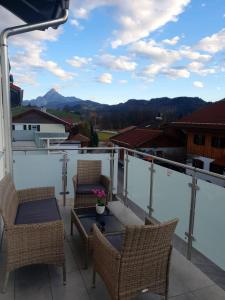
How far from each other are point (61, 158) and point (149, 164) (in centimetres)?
168

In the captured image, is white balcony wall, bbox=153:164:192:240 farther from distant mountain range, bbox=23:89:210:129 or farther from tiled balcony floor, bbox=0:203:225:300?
distant mountain range, bbox=23:89:210:129

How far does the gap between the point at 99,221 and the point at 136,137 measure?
23.1m

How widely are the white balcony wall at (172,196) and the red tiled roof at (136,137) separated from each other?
20.2 metres

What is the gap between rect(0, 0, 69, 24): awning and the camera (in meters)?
3.63

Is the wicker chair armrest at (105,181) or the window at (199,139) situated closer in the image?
the wicker chair armrest at (105,181)

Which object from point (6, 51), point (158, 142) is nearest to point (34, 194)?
point (6, 51)

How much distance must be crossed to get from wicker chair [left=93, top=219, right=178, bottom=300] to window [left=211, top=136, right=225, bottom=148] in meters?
17.5

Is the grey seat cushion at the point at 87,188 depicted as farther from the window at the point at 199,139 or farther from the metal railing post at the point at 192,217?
the window at the point at 199,139

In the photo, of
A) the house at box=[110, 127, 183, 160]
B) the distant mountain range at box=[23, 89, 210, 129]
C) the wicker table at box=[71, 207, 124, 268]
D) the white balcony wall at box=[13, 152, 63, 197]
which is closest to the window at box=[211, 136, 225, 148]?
the house at box=[110, 127, 183, 160]

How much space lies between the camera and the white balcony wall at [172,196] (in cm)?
320

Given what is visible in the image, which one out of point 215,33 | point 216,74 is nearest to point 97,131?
point 216,74

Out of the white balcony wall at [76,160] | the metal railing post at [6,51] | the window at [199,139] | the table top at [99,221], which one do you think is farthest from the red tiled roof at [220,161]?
the metal railing post at [6,51]

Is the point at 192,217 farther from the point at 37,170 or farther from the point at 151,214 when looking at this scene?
the point at 37,170

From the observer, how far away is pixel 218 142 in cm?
1856
